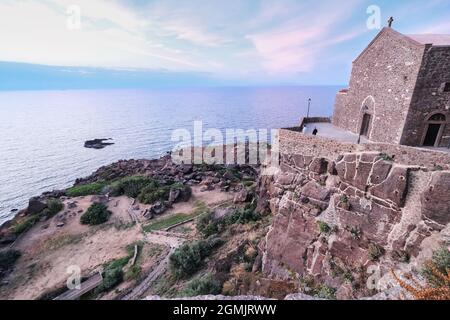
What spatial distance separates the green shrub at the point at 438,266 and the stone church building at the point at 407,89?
30.0 feet

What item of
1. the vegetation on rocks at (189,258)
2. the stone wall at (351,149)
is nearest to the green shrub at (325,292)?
the stone wall at (351,149)

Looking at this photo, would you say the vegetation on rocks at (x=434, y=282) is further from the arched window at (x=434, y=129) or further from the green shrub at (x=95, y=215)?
the green shrub at (x=95, y=215)

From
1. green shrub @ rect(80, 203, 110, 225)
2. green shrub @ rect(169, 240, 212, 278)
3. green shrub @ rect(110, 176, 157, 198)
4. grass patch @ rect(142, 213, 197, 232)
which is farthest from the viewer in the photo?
green shrub @ rect(110, 176, 157, 198)

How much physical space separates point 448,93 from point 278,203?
1349cm

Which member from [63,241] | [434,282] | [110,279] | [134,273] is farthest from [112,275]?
[434,282]

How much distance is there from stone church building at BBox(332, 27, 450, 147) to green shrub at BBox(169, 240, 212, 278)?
686 inches

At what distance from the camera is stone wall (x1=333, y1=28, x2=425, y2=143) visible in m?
14.4

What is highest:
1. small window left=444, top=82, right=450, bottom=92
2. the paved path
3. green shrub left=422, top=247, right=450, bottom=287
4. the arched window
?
small window left=444, top=82, right=450, bottom=92

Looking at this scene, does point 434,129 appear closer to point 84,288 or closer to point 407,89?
point 407,89

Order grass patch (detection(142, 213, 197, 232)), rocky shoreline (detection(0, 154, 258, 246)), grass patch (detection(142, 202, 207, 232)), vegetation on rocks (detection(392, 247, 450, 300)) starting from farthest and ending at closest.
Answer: rocky shoreline (detection(0, 154, 258, 246)) → grass patch (detection(142, 202, 207, 232)) → grass patch (detection(142, 213, 197, 232)) → vegetation on rocks (detection(392, 247, 450, 300))

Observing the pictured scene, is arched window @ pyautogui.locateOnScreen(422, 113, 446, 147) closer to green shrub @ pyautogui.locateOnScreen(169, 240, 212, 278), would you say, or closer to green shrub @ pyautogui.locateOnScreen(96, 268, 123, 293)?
green shrub @ pyautogui.locateOnScreen(169, 240, 212, 278)

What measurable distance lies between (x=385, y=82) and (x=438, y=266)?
44.8 ft

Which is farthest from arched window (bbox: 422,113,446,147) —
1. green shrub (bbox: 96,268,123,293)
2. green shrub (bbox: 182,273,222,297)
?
green shrub (bbox: 96,268,123,293)

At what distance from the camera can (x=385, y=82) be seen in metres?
16.2
